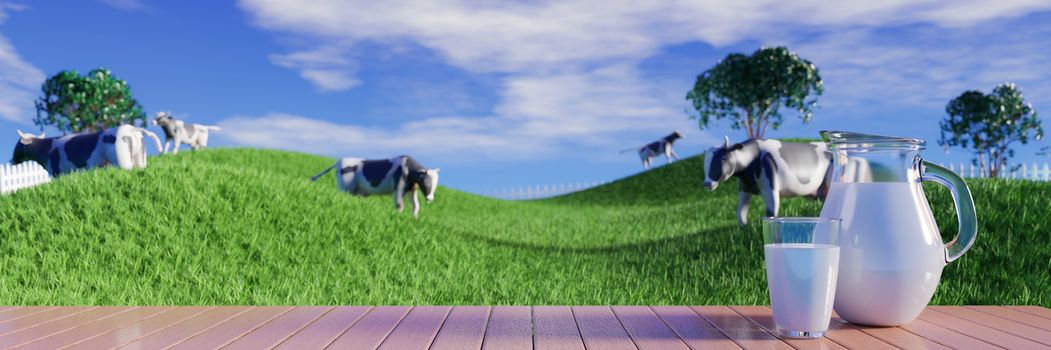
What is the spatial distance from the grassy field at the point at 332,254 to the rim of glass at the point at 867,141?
434 centimetres

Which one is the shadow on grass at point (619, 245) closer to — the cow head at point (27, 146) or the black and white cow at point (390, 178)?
the black and white cow at point (390, 178)

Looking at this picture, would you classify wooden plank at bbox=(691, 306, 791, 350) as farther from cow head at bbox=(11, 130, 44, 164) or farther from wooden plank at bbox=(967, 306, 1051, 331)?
cow head at bbox=(11, 130, 44, 164)

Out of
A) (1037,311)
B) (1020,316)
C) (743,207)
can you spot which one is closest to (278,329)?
(1020,316)

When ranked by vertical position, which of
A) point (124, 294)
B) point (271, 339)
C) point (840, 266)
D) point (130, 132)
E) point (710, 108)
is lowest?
point (124, 294)

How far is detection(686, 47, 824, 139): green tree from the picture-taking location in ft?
95.9

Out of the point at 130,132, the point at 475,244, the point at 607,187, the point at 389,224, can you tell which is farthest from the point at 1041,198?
the point at 607,187

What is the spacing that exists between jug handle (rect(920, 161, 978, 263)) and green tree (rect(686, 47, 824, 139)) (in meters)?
28.2

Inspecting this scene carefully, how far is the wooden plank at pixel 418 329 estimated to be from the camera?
6.54 feet

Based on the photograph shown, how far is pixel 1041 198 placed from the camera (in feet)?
27.5

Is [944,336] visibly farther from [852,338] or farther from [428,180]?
[428,180]

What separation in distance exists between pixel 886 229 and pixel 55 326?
2517mm

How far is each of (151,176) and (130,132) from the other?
9.62ft

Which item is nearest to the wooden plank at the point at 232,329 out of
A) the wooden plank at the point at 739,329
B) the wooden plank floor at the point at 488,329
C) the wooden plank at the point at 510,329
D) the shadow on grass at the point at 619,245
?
the wooden plank floor at the point at 488,329

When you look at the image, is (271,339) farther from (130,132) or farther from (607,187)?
(607,187)
